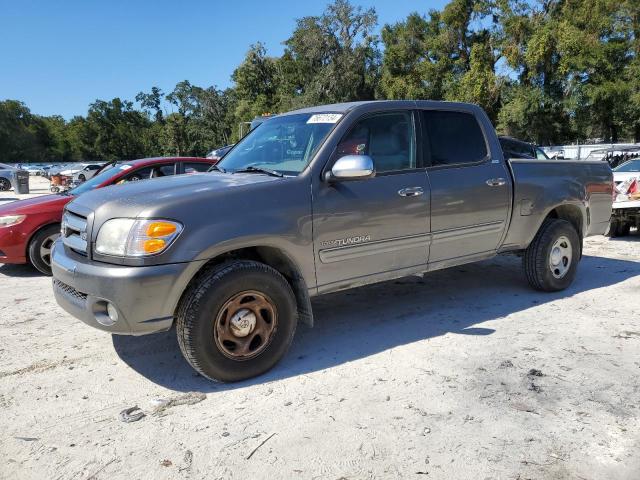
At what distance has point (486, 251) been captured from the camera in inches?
194

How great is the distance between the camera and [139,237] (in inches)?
123

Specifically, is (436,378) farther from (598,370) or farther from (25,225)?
(25,225)

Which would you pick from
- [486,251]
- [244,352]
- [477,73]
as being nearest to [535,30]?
[477,73]

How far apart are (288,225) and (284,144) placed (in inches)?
37.6

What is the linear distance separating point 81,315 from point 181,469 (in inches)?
51.6

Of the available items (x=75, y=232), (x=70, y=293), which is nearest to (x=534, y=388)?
(x=70, y=293)

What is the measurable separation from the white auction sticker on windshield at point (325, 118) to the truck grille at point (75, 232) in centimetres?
190

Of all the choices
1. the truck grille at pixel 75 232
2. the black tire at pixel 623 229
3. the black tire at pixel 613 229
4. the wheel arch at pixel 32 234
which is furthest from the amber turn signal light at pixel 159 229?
the black tire at pixel 623 229

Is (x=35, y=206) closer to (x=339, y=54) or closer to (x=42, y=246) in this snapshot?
(x=42, y=246)

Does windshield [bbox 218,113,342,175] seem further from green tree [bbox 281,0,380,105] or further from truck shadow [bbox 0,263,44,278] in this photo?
green tree [bbox 281,0,380,105]

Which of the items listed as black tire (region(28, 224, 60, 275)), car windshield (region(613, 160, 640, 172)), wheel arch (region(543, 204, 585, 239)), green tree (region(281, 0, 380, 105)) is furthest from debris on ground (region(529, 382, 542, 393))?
green tree (region(281, 0, 380, 105))

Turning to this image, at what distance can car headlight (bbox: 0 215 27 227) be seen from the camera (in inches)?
254

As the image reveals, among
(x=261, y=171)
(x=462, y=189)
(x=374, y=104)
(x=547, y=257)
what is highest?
(x=374, y=104)

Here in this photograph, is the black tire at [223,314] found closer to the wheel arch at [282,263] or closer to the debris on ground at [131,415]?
the wheel arch at [282,263]
